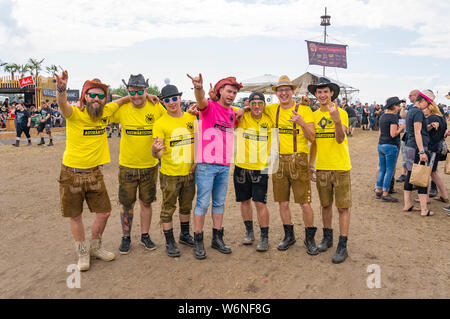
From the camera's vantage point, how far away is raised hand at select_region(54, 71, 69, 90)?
3.46m

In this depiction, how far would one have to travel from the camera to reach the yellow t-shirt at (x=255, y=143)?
420cm

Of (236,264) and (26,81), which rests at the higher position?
(26,81)

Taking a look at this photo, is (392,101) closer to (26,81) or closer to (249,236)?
(249,236)

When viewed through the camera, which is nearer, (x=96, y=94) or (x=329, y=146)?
(x=96, y=94)

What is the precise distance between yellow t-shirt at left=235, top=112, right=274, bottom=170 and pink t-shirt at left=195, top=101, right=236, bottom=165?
0.25m

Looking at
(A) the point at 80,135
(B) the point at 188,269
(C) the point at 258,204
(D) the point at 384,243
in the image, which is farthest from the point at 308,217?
(A) the point at 80,135

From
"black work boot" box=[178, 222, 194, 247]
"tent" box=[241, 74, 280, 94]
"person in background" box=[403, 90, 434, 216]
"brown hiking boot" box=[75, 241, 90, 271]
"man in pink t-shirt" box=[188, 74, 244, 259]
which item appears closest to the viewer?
"brown hiking boot" box=[75, 241, 90, 271]

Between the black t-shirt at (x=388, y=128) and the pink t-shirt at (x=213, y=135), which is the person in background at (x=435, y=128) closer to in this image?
the black t-shirt at (x=388, y=128)

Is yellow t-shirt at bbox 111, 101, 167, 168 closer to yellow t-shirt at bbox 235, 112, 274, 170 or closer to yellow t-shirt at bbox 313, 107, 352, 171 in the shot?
yellow t-shirt at bbox 235, 112, 274, 170

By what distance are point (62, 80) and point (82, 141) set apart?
0.71 metres

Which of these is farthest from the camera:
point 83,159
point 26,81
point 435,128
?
point 26,81

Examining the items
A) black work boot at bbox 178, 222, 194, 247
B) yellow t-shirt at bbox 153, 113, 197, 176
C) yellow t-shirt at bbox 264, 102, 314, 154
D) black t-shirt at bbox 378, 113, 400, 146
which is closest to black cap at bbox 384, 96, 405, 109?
black t-shirt at bbox 378, 113, 400, 146

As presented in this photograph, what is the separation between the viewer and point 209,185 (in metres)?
4.09

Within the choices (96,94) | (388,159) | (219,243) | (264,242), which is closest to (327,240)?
(264,242)
